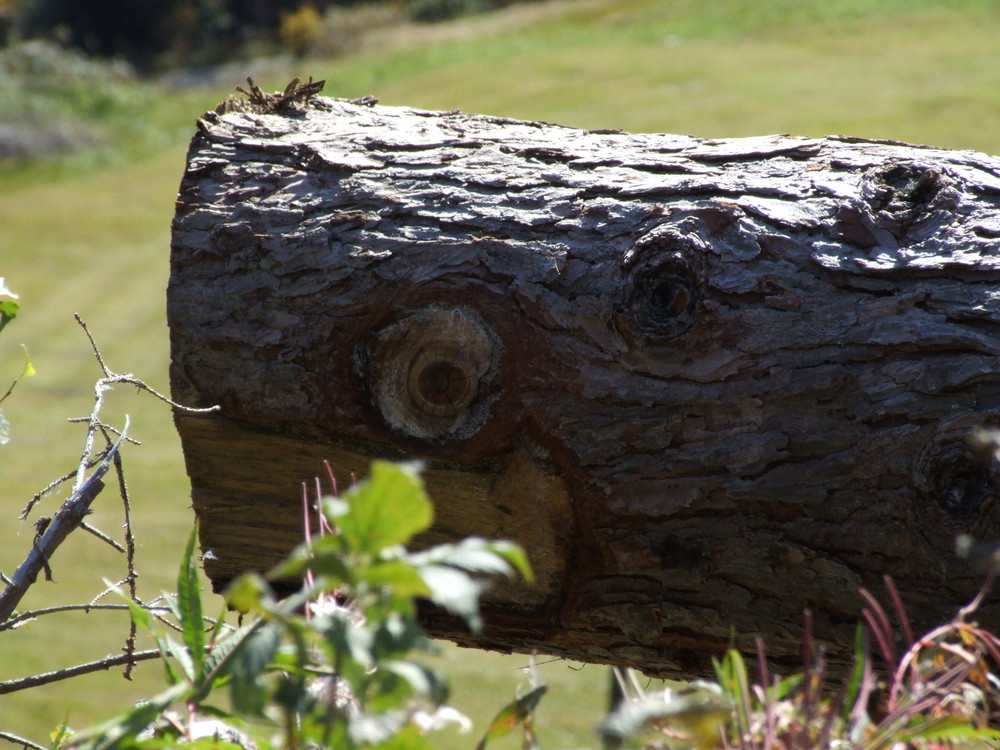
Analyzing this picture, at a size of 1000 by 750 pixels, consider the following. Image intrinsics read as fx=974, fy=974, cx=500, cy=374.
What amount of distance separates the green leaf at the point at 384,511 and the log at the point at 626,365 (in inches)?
35.1

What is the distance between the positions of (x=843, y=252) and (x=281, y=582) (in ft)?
3.86

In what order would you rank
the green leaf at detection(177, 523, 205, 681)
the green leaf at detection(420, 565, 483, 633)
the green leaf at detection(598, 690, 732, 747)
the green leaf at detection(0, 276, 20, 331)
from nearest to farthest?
the green leaf at detection(420, 565, 483, 633), the green leaf at detection(598, 690, 732, 747), the green leaf at detection(177, 523, 205, 681), the green leaf at detection(0, 276, 20, 331)

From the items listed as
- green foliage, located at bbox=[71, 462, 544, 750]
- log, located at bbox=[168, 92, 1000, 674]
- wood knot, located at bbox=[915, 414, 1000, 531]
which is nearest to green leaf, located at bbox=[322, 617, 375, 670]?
green foliage, located at bbox=[71, 462, 544, 750]

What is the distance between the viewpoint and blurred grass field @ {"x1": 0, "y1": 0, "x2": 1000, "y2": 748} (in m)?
6.94

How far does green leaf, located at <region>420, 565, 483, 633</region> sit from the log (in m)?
0.91

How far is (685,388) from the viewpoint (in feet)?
5.24

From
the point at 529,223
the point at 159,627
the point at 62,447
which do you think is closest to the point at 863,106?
the point at 62,447

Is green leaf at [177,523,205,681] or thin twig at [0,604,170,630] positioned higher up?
green leaf at [177,523,205,681]

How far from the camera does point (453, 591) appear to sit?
73 centimetres

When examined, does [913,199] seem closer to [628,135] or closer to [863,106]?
[628,135]

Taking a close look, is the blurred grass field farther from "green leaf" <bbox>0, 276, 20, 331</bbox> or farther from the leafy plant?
the leafy plant

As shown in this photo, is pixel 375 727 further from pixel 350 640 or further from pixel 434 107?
pixel 434 107

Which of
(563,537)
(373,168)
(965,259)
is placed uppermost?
(373,168)

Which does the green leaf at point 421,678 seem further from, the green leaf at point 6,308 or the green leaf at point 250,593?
the green leaf at point 6,308
